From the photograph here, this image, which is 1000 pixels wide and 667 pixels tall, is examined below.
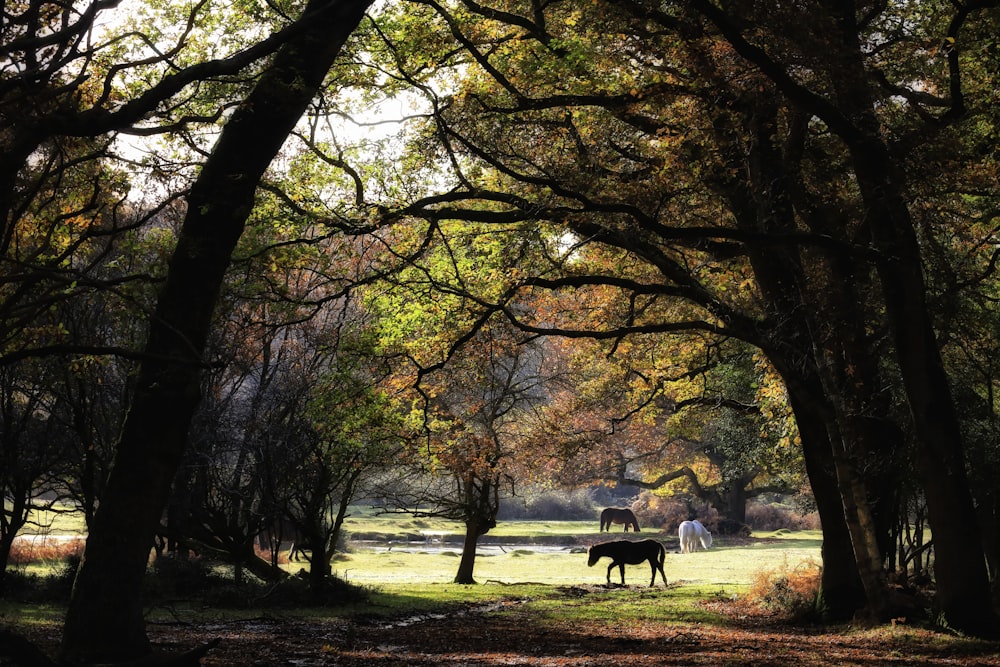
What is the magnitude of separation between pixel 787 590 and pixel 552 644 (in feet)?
22.0

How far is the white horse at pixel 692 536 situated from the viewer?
1578 inches

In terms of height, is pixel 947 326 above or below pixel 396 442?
above

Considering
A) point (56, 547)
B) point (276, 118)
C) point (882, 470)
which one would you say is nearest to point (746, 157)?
point (882, 470)

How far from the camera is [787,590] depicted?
1712cm

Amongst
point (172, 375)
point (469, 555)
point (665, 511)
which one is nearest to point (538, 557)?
point (469, 555)

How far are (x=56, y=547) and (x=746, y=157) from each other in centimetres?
2309

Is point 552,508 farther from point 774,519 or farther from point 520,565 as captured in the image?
point 520,565

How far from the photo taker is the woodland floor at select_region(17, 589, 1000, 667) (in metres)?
10.0

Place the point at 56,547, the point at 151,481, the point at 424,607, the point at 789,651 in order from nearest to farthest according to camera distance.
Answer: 1. the point at 151,481
2. the point at 789,651
3. the point at 424,607
4. the point at 56,547

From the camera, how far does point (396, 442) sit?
68.9 ft

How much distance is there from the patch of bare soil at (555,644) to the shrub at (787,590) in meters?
0.61

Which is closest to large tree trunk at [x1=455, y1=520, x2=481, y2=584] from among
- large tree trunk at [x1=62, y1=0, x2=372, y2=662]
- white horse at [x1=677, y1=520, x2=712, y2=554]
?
white horse at [x1=677, y1=520, x2=712, y2=554]

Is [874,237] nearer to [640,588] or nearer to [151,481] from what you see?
[151,481]

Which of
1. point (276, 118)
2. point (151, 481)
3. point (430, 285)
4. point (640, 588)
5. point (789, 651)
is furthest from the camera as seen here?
point (640, 588)
